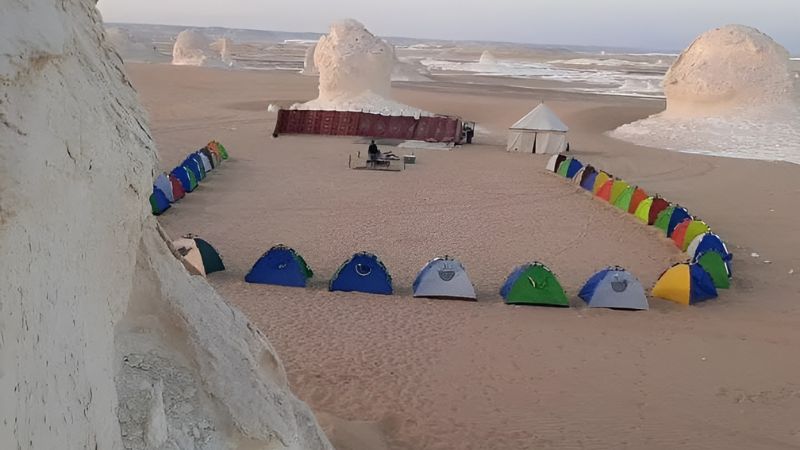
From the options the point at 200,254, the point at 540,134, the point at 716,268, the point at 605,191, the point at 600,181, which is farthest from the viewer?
the point at 540,134

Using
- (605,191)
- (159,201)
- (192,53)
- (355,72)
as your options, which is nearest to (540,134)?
(605,191)

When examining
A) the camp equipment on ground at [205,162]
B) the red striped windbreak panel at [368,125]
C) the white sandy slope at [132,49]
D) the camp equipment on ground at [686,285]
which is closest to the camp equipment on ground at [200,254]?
the camp equipment on ground at [686,285]

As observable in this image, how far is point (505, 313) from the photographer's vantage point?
35.3 ft

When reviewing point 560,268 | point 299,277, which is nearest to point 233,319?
point 299,277

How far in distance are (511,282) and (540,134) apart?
14866 mm

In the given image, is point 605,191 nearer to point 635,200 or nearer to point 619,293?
point 635,200

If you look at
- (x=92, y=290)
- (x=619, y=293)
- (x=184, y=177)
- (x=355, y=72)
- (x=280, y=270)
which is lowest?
(x=184, y=177)

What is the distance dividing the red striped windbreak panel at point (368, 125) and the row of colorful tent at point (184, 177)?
605cm

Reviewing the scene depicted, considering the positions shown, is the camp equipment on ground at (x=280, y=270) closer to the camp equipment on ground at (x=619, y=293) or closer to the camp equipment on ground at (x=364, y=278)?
the camp equipment on ground at (x=364, y=278)

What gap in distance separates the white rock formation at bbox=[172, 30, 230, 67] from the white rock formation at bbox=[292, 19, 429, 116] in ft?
106

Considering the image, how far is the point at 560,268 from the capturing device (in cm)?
1311

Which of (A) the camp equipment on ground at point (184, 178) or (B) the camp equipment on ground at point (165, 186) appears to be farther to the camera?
(A) the camp equipment on ground at point (184, 178)

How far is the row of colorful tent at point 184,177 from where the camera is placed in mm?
15422

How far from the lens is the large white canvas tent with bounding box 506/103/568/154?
2523 centimetres
